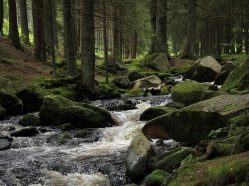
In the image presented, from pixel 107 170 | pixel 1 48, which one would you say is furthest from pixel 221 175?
pixel 1 48

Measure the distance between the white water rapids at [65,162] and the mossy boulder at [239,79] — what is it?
153 inches

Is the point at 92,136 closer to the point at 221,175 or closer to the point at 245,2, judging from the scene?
the point at 221,175

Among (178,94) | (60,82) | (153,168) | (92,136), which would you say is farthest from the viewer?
(60,82)

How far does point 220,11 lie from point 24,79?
27299 millimetres

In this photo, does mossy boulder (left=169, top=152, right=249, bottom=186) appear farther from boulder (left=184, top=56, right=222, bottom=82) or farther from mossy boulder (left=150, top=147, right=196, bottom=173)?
boulder (left=184, top=56, right=222, bottom=82)

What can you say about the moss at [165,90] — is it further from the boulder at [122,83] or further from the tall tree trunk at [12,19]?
the tall tree trunk at [12,19]

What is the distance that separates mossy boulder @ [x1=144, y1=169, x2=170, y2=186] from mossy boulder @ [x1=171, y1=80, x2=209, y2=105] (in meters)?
7.34

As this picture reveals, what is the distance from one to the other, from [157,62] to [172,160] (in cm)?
2314

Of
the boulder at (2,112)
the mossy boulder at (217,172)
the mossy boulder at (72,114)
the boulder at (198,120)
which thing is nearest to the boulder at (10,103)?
the boulder at (2,112)

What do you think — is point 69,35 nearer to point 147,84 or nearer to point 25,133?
point 147,84

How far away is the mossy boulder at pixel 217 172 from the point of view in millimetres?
5082

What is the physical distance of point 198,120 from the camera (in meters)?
10.7

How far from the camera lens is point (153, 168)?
340 inches

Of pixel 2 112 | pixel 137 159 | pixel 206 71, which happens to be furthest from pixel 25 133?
pixel 206 71
